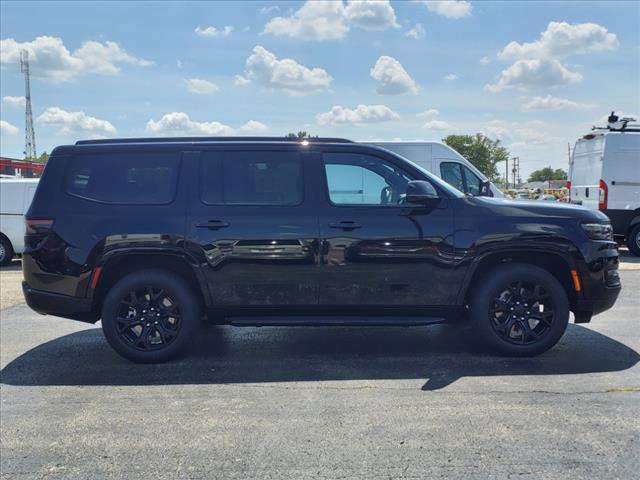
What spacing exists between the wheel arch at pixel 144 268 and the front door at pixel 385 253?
1150 millimetres

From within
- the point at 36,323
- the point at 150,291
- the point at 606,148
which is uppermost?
the point at 606,148

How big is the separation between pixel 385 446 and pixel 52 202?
361 cm

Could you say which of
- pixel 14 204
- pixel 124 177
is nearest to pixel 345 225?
pixel 124 177

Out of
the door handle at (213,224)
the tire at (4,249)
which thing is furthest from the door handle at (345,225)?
the tire at (4,249)

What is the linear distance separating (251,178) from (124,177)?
116 cm

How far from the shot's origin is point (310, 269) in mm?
4930

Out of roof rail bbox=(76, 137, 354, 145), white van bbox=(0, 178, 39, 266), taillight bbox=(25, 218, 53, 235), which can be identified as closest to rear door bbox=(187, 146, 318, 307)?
roof rail bbox=(76, 137, 354, 145)

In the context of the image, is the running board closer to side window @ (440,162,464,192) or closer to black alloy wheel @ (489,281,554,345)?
black alloy wheel @ (489,281,554,345)

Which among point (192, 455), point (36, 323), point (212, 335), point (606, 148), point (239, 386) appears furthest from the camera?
point (606, 148)

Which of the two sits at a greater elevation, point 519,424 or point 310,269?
point 310,269

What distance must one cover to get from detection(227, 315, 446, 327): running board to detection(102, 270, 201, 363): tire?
1.48 ft

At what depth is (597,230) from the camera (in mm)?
5066

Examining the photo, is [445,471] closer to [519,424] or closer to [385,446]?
[385,446]

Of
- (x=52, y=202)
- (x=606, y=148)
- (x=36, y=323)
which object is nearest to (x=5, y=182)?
(x=36, y=323)
